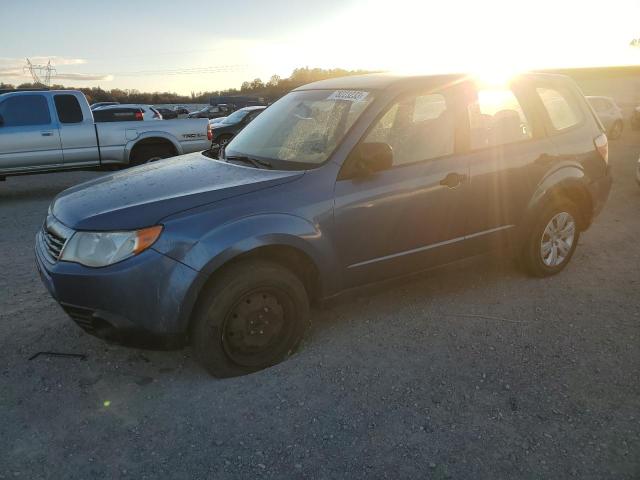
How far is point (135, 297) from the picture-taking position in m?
2.68

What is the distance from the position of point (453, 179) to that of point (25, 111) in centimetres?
799

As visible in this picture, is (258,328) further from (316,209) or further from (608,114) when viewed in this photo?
(608,114)

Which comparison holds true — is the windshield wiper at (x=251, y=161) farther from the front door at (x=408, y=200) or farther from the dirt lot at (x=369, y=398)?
the dirt lot at (x=369, y=398)

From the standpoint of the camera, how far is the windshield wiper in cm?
342

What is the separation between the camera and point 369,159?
3.14m

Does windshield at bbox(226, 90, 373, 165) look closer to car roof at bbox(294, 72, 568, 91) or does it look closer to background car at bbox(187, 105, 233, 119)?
car roof at bbox(294, 72, 568, 91)

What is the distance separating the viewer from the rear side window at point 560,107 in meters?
4.22

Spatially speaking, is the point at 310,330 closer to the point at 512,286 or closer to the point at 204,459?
the point at 204,459

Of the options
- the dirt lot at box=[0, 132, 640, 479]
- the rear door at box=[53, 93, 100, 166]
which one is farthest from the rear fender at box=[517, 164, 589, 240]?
the rear door at box=[53, 93, 100, 166]

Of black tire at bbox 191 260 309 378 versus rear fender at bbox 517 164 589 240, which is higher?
Answer: rear fender at bbox 517 164 589 240

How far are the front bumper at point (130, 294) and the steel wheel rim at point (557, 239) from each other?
10.2 ft

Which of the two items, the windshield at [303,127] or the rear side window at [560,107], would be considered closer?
the windshield at [303,127]

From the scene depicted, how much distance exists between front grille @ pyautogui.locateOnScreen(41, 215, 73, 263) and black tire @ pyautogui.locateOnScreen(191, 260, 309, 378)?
850 millimetres

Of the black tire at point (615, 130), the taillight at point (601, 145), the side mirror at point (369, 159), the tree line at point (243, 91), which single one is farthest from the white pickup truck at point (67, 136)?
the tree line at point (243, 91)
